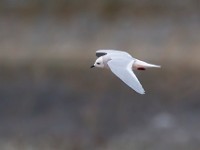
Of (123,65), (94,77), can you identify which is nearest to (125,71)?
(123,65)

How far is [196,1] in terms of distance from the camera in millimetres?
4375

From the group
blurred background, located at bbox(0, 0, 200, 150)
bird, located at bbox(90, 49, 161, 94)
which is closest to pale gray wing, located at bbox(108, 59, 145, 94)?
bird, located at bbox(90, 49, 161, 94)

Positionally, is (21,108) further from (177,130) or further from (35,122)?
(177,130)

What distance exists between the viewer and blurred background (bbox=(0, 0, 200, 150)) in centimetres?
400

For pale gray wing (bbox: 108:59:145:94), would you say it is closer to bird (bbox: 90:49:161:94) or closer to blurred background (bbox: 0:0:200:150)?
bird (bbox: 90:49:161:94)

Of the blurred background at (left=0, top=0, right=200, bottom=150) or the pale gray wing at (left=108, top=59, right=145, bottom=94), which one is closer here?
the pale gray wing at (left=108, top=59, right=145, bottom=94)

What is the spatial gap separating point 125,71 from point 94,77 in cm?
219

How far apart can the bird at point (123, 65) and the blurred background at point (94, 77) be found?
1.55 m

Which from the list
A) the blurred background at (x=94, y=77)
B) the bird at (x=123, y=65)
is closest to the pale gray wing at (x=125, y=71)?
the bird at (x=123, y=65)

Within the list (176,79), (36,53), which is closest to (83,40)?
(36,53)

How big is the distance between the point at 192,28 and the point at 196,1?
149mm

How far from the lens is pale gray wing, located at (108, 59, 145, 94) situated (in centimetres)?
205

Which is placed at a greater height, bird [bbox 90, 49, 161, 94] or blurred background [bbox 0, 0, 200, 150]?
bird [bbox 90, 49, 161, 94]

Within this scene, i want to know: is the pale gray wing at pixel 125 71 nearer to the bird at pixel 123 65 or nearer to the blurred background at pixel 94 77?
the bird at pixel 123 65
